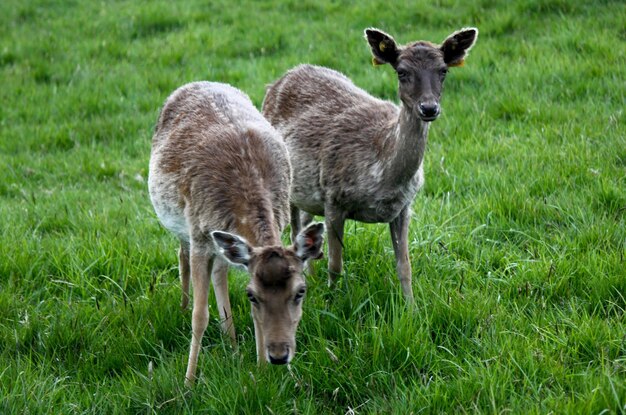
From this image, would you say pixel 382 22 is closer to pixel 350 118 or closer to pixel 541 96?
pixel 541 96

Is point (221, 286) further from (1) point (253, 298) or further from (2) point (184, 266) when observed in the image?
(1) point (253, 298)

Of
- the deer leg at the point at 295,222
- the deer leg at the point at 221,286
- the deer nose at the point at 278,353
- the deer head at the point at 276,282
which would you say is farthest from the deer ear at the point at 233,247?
the deer leg at the point at 295,222

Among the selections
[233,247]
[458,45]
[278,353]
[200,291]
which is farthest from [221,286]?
[458,45]

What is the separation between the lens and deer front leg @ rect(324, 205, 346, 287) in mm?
5711

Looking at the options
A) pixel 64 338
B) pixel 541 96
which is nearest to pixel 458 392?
pixel 64 338

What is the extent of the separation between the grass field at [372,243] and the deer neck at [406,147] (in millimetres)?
715

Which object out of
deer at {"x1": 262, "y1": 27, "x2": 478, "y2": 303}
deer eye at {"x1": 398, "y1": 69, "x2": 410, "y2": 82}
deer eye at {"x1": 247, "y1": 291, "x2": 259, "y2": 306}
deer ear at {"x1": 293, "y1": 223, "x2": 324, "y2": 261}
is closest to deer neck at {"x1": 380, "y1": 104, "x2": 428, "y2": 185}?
deer at {"x1": 262, "y1": 27, "x2": 478, "y2": 303}

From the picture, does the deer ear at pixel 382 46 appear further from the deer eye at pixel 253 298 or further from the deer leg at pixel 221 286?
the deer eye at pixel 253 298

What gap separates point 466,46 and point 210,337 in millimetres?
2516

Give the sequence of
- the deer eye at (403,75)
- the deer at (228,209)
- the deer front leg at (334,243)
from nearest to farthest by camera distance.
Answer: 1. the deer at (228,209)
2. the deer eye at (403,75)
3. the deer front leg at (334,243)

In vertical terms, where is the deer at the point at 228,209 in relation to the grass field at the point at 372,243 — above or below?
above

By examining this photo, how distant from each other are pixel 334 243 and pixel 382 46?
1.38 meters

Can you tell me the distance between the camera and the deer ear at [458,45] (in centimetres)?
540

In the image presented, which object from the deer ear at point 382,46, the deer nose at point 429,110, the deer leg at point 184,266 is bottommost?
the deer leg at point 184,266
